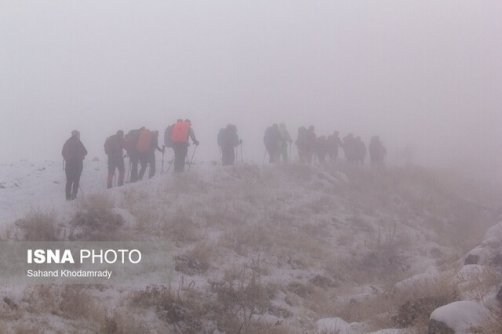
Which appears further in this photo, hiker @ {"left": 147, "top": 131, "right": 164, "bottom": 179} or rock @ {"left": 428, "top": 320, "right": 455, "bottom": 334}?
hiker @ {"left": 147, "top": 131, "right": 164, "bottom": 179}

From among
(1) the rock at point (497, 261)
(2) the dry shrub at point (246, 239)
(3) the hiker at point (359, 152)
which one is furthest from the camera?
(3) the hiker at point (359, 152)

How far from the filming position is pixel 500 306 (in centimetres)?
650

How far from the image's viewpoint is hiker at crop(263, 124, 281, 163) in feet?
82.6

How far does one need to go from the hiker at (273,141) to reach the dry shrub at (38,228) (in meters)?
15.2

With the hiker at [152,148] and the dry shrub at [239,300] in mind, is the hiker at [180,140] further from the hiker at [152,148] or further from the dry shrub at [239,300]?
the dry shrub at [239,300]

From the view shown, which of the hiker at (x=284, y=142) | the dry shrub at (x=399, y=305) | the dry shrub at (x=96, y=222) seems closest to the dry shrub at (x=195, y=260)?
the dry shrub at (x=96, y=222)

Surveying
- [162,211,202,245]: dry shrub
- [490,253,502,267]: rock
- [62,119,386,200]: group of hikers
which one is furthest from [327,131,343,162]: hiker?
[490,253,502,267]: rock

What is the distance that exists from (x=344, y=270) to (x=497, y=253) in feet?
13.0

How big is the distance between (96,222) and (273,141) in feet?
48.2

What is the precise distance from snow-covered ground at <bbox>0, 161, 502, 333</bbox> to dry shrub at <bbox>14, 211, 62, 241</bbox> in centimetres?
57

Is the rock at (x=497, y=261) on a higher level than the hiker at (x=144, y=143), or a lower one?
lower

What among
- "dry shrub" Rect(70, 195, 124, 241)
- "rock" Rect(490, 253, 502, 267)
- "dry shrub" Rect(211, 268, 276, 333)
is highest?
"dry shrub" Rect(70, 195, 124, 241)

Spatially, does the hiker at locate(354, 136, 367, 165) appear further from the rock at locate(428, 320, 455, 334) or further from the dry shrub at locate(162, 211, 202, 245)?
the rock at locate(428, 320, 455, 334)

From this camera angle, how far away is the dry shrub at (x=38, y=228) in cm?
1019
